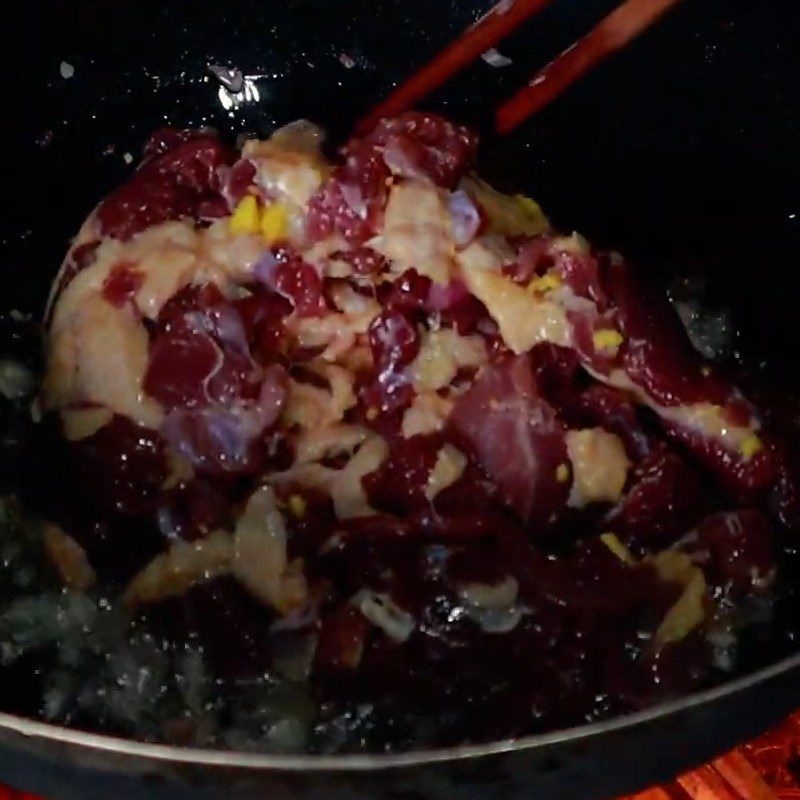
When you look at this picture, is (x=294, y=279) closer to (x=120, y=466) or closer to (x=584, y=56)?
(x=120, y=466)

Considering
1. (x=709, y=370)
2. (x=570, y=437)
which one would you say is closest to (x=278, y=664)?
(x=570, y=437)

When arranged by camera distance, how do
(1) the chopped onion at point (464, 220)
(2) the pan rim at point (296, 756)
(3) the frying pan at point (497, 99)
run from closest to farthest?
(2) the pan rim at point (296, 756) < (1) the chopped onion at point (464, 220) < (3) the frying pan at point (497, 99)

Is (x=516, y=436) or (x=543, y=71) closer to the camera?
(x=516, y=436)

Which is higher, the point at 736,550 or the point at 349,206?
the point at 349,206

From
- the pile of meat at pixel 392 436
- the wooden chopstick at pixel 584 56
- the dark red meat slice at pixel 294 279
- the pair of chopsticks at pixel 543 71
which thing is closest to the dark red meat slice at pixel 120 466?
the pile of meat at pixel 392 436

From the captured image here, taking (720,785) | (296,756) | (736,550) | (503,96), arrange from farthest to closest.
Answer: (503,96)
(736,550)
(720,785)
(296,756)

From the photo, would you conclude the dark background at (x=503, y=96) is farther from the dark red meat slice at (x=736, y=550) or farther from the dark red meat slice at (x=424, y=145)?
the dark red meat slice at (x=736, y=550)

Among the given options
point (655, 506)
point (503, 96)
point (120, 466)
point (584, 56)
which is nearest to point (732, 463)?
point (655, 506)
